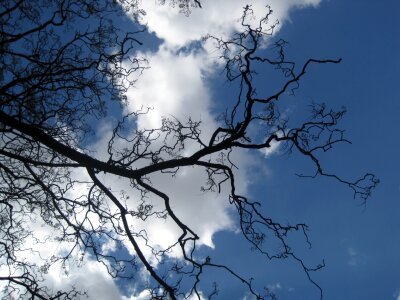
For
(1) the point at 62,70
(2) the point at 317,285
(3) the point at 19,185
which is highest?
(1) the point at 62,70

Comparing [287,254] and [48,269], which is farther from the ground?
[287,254]

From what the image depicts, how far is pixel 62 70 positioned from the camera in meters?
6.71

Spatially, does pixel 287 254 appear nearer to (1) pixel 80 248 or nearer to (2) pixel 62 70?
(1) pixel 80 248

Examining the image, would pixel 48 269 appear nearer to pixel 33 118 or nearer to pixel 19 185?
pixel 19 185

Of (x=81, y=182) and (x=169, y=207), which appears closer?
(x=169, y=207)

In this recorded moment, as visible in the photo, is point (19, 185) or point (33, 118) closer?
point (33, 118)

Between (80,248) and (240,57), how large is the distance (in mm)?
4585

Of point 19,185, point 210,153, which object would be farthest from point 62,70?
point 210,153

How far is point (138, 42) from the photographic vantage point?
658cm

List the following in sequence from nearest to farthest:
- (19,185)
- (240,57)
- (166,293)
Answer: (166,293), (240,57), (19,185)

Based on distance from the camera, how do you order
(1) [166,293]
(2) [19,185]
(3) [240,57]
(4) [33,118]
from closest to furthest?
(1) [166,293] → (3) [240,57] → (4) [33,118] → (2) [19,185]

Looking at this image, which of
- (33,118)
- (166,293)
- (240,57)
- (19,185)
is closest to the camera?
(166,293)

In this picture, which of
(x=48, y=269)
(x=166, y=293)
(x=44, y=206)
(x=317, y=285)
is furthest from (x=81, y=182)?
(x=317, y=285)

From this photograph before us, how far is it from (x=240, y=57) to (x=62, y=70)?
3.23 m
